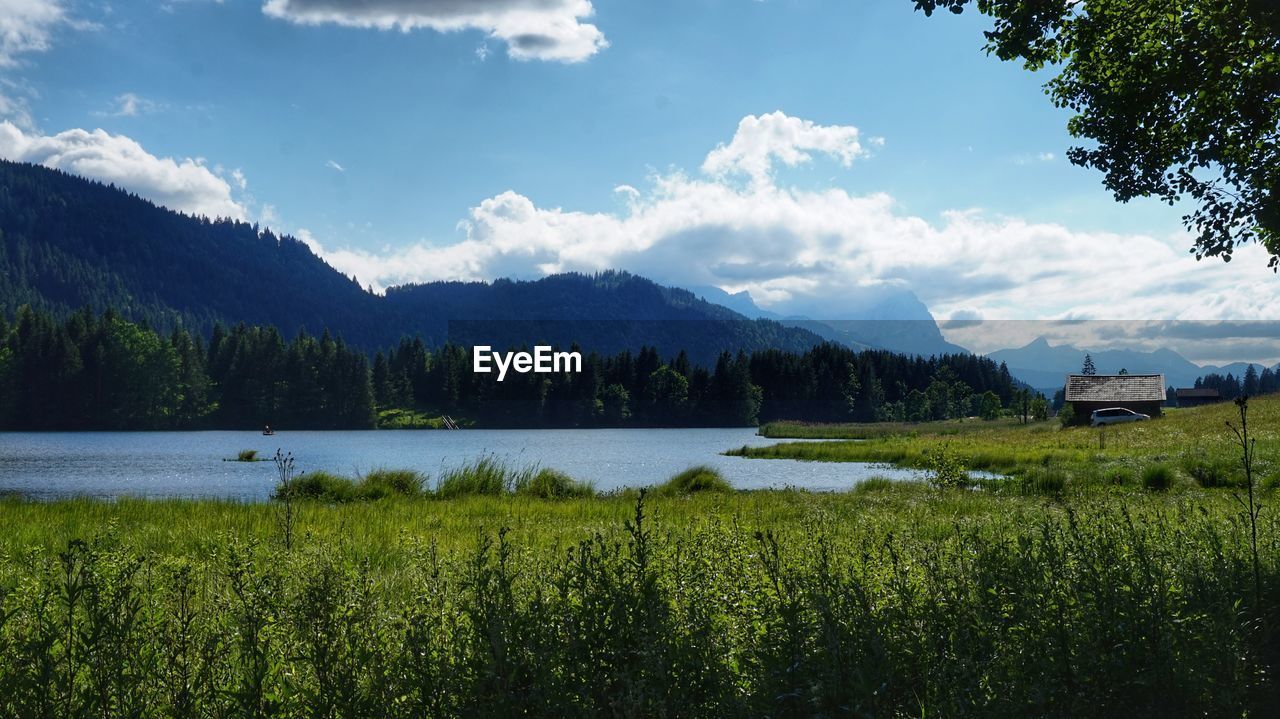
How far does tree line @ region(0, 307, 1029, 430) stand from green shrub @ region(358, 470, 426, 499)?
311 feet

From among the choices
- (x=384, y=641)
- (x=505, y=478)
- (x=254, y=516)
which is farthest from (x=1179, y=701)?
(x=505, y=478)

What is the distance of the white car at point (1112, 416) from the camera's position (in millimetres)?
64562

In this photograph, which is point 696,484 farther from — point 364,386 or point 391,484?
point 364,386

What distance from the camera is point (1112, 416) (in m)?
68.6

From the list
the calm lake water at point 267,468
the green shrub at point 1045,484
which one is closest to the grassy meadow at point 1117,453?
the green shrub at point 1045,484

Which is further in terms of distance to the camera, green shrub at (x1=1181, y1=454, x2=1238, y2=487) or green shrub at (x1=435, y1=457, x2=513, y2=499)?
green shrub at (x1=435, y1=457, x2=513, y2=499)

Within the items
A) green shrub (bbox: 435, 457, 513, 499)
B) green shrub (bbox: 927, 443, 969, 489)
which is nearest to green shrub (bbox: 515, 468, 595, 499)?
green shrub (bbox: 435, 457, 513, 499)

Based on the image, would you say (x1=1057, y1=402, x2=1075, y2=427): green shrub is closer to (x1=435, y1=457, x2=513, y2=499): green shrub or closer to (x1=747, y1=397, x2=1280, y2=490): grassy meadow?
(x1=747, y1=397, x2=1280, y2=490): grassy meadow

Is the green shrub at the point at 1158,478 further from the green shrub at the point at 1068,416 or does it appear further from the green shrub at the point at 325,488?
the green shrub at the point at 1068,416

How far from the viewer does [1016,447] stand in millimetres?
45094

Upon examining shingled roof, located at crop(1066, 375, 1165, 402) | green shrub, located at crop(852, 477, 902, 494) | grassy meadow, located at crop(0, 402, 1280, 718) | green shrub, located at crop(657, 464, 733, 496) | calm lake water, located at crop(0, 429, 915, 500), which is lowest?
calm lake water, located at crop(0, 429, 915, 500)

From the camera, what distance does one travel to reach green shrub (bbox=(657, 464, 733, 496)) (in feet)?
86.0

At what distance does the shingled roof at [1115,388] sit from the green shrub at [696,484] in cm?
5853

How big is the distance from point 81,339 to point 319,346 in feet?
106
